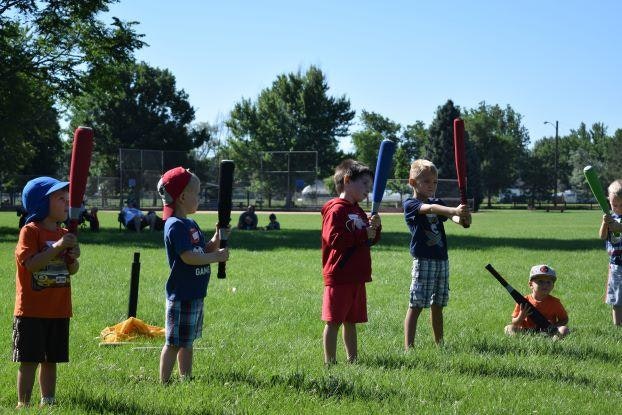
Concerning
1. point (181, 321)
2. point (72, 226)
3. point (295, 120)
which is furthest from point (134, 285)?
point (295, 120)

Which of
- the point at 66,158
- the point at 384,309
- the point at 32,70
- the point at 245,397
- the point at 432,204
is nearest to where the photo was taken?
the point at 245,397

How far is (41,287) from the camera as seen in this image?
16.0ft

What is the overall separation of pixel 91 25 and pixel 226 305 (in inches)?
828

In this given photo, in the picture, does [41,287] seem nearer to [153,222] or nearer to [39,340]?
[39,340]

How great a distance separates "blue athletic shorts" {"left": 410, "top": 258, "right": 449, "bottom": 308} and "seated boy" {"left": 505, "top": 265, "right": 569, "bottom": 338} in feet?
4.76

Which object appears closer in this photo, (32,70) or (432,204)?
(432,204)

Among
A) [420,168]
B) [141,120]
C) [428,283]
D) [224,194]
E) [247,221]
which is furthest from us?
[141,120]

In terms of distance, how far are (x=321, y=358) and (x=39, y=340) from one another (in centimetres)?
272

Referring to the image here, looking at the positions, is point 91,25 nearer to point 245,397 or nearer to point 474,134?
point 245,397

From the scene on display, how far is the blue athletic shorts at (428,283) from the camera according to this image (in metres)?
7.14

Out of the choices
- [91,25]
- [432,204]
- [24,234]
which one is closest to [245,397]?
[24,234]

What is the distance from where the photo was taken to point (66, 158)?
83188 mm

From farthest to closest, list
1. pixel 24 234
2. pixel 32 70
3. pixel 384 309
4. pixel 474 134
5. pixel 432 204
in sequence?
pixel 474 134
pixel 32 70
pixel 384 309
pixel 432 204
pixel 24 234

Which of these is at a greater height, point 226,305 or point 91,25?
point 91,25
